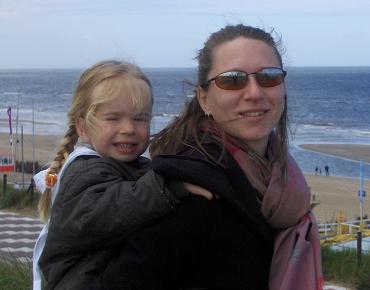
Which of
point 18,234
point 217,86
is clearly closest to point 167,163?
point 217,86

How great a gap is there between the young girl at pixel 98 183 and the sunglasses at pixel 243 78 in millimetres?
275

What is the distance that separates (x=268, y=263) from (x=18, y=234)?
10117 millimetres

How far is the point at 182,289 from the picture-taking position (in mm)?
1703

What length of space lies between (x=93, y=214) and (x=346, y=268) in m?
6.15

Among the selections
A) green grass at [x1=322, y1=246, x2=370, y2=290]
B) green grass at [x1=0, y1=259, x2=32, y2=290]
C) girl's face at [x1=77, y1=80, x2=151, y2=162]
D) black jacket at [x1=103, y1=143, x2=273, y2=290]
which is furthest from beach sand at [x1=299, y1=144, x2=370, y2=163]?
black jacket at [x1=103, y1=143, x2=273, y2=290]

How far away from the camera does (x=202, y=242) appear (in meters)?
1.66

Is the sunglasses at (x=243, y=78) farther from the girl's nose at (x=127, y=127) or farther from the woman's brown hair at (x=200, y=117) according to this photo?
the girl's nose at (x=127, y=127)

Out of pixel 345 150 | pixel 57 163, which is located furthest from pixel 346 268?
pixel 345 150

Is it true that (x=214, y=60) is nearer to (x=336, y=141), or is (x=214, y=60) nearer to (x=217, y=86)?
(x=217, y=86)

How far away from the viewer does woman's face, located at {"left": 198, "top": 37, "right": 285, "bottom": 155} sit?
5.92 ft

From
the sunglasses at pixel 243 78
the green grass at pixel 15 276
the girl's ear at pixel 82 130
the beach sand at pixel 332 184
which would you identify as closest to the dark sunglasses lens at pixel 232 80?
the sunglasses at pixel 243 78

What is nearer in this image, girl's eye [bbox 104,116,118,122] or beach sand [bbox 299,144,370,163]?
girl's eye [bbox 104,116,118,122]

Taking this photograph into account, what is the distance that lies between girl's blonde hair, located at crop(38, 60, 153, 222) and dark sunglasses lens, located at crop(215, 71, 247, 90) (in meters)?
0.28

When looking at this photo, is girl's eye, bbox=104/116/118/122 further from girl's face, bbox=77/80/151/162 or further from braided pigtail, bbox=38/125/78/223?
braided pigtail, bbox=38/125/78/223
